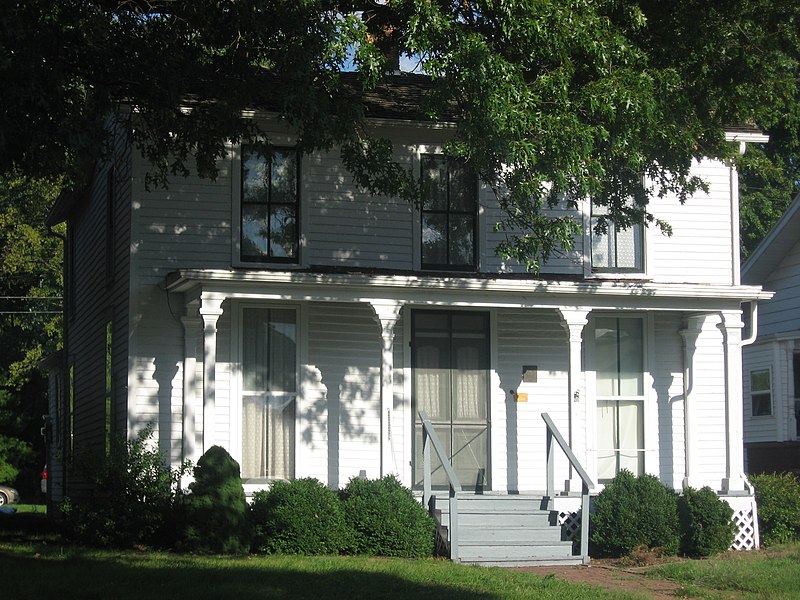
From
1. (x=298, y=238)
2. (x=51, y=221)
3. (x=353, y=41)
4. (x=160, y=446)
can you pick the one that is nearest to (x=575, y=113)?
(x=353, y=41)

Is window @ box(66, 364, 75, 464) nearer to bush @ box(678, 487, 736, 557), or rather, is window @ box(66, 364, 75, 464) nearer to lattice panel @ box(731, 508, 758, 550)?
bush @ box(678, 487, 736, 557)

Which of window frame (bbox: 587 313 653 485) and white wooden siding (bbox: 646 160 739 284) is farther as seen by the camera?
white wooden siding (bbox: 646 160 739 284)

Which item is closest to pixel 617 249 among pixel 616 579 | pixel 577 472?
pixel 577 472

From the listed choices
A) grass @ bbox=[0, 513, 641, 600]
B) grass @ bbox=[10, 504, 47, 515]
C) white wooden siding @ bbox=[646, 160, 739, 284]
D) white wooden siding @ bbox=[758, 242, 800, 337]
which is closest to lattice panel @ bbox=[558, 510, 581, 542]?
grass @ bbox=[0, 513, 641, 600]

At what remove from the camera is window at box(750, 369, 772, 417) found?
2277cm

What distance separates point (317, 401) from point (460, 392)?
7.20ft

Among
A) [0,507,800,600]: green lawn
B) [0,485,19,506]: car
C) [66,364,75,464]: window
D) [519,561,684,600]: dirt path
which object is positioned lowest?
[0,485,19,506]: car

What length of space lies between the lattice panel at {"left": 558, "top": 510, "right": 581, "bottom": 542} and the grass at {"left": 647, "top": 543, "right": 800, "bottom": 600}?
1.65 metres

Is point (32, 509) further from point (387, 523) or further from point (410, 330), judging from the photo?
A: point (387, 523)

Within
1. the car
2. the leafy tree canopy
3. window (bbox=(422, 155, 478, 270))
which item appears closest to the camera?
the leafy tree canopy

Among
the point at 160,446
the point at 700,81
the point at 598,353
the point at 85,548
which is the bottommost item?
the point at 85,548

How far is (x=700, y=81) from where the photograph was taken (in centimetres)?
1406

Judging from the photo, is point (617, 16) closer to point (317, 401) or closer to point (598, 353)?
point (598, 353)

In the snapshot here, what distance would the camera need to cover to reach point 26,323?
124ft
